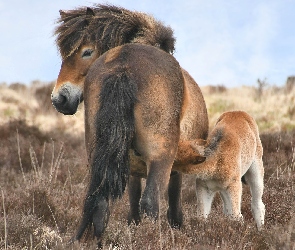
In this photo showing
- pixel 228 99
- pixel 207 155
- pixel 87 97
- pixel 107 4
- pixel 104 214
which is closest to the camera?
pixel 104 214

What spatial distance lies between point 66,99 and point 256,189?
268 centimetres

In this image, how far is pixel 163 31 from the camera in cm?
528

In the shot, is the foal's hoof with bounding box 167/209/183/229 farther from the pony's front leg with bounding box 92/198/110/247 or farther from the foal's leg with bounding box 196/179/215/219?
the pony's front leg with bounding box 92/198/110/247

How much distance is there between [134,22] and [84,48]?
573 mm

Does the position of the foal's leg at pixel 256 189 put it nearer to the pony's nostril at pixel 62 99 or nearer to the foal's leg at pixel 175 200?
the foal's leg at pixel 175 200

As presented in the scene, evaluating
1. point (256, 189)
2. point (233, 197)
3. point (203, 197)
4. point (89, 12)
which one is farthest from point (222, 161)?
point (89, 12)

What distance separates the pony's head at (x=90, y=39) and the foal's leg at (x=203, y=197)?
1.49 meters

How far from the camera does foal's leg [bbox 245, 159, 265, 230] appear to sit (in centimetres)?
632

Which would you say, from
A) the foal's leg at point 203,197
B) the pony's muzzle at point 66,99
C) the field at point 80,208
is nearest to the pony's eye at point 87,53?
the pony's muzzle at point 66,99

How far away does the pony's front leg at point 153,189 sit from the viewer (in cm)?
392

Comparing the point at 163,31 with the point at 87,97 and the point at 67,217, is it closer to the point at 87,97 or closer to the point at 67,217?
the point at 87,97

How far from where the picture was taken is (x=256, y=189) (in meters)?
6.38

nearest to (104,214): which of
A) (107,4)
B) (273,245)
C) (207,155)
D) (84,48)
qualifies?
(273,245)

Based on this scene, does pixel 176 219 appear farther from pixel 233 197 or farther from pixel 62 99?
pixel 62 99
